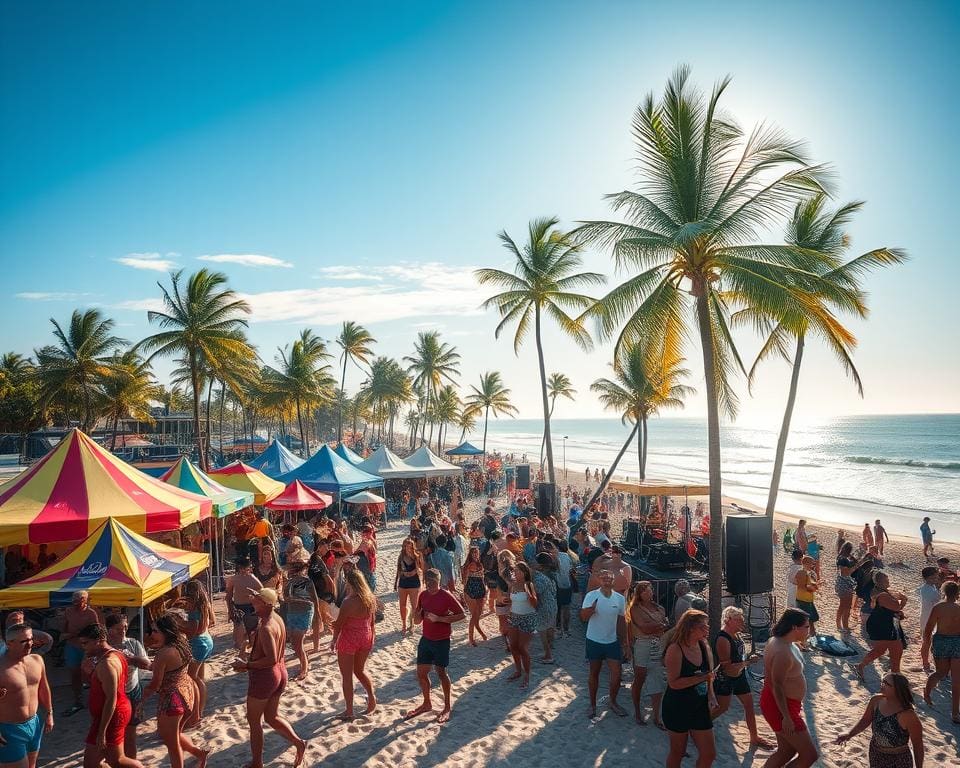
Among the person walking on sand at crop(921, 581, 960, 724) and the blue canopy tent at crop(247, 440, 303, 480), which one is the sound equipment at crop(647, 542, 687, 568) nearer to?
the person walking on sand at crop(921, 581, 960, 724)

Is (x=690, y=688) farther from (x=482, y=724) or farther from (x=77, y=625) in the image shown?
(x=77, y=625)

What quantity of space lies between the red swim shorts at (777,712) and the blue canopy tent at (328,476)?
43.4 ft

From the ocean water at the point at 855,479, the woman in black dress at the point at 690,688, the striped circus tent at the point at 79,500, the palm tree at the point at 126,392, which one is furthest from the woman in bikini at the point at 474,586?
the palm tree at the point at 126,392

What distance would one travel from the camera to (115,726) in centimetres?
431

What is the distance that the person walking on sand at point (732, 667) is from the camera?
17.2 feet

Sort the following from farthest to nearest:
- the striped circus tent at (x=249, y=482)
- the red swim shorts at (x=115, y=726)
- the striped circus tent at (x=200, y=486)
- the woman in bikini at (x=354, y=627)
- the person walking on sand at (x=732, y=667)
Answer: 1. the striped circus tent at (x=249, y=482)
2. the striped circus tent at (x=200, y=486)
3. the woman in bikini at (x=354, y=627)
4. the person walking on sand at (x=732, y=667)
5. the red swim shorts at (x=115, y=726)

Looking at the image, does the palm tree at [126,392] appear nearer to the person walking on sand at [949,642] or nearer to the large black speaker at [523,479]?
the large black speaker at [523,479]

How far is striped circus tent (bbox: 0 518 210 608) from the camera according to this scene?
18.0 ft

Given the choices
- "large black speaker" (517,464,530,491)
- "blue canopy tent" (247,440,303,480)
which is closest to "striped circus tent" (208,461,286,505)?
"blue canopy tent" (247,440,303,480)

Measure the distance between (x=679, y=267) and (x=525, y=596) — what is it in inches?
230

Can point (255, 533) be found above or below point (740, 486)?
above

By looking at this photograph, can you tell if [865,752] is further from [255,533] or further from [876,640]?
[255,533]

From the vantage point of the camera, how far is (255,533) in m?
13.1

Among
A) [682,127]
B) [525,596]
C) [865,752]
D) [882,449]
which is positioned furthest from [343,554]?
[882,449]
